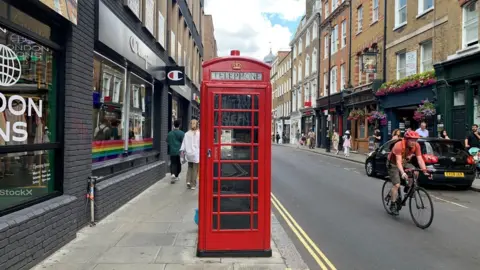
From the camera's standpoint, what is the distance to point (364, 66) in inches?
1043

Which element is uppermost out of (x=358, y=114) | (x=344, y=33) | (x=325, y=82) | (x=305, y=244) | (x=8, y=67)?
(x=344, y=33)

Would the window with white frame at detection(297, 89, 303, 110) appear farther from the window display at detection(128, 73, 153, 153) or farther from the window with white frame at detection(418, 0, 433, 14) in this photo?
the window display at detection(128, 73, 153, 153)

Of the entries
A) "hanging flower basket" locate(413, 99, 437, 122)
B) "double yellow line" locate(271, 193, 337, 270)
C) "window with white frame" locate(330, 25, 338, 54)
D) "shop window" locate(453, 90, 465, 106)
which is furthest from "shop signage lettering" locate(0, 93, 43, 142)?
"window with white frame" locate(330, 25, 338, 54)

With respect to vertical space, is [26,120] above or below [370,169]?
above

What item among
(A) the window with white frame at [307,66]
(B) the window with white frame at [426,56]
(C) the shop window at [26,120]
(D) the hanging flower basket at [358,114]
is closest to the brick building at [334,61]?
(D) the hanging flower basket at [358,114]

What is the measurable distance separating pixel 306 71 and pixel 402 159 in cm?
4305

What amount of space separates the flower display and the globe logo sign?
750 inches

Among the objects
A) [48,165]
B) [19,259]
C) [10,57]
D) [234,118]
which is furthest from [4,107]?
[234,118]

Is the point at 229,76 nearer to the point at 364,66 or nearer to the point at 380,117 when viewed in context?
the point at 380,117

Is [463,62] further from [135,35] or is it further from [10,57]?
[10,57]

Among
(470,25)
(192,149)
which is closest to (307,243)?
(192,149)

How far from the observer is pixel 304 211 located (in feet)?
28.1

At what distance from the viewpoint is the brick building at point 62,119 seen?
453 centimetres

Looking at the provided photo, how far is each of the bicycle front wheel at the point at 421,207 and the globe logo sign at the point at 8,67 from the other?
658 cm
